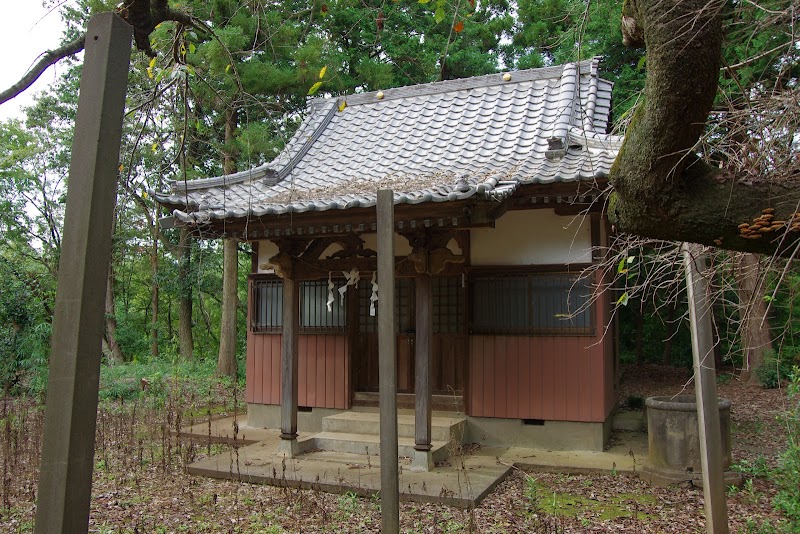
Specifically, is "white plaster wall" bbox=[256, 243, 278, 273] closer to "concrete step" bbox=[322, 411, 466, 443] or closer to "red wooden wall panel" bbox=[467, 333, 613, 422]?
"concrete step" bbox=[322, 411, 466, 443]

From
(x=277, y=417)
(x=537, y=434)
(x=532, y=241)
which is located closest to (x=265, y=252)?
(x=277, y=417)

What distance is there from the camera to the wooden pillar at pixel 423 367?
6793mm

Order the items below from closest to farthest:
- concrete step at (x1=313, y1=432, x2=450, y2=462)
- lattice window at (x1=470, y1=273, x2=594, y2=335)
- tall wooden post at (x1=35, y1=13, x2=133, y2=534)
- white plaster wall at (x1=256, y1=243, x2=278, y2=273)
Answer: tall wooden post at (x1=35, y1=13, x2=133, y2=534) < concrete step at (x1=313, y1=432, x2=450, y2=462) < lattice window at (x1=470, y1=273, x2=594, y2=335) < white plaster wall at (x1=256, y1=243, x2=278, y2=273)

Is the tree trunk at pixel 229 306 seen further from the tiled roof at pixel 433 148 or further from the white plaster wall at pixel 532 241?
the white plaster wall at pixel 532 241

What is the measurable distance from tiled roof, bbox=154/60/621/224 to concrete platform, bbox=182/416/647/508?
2938 millimetres

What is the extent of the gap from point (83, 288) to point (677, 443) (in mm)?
6151

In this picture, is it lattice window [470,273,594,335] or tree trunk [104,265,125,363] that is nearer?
lattice window [470,273,594,335]

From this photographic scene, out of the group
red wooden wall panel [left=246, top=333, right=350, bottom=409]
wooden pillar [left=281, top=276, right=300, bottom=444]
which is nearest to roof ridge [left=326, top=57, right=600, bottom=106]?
wooden pillar [left=281, top=276, right=300, bottom=444]

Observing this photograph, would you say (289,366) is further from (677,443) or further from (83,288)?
(83,288)

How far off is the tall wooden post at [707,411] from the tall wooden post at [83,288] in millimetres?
3726

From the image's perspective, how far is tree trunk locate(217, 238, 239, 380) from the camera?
50.6ft

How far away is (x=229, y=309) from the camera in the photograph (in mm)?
15633

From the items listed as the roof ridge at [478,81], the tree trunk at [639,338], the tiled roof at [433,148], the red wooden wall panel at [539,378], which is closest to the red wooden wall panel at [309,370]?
the red wooden wall panel at [539,378]

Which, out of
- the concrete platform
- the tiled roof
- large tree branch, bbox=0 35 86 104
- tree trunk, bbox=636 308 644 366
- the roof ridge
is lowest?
the concrete platform
